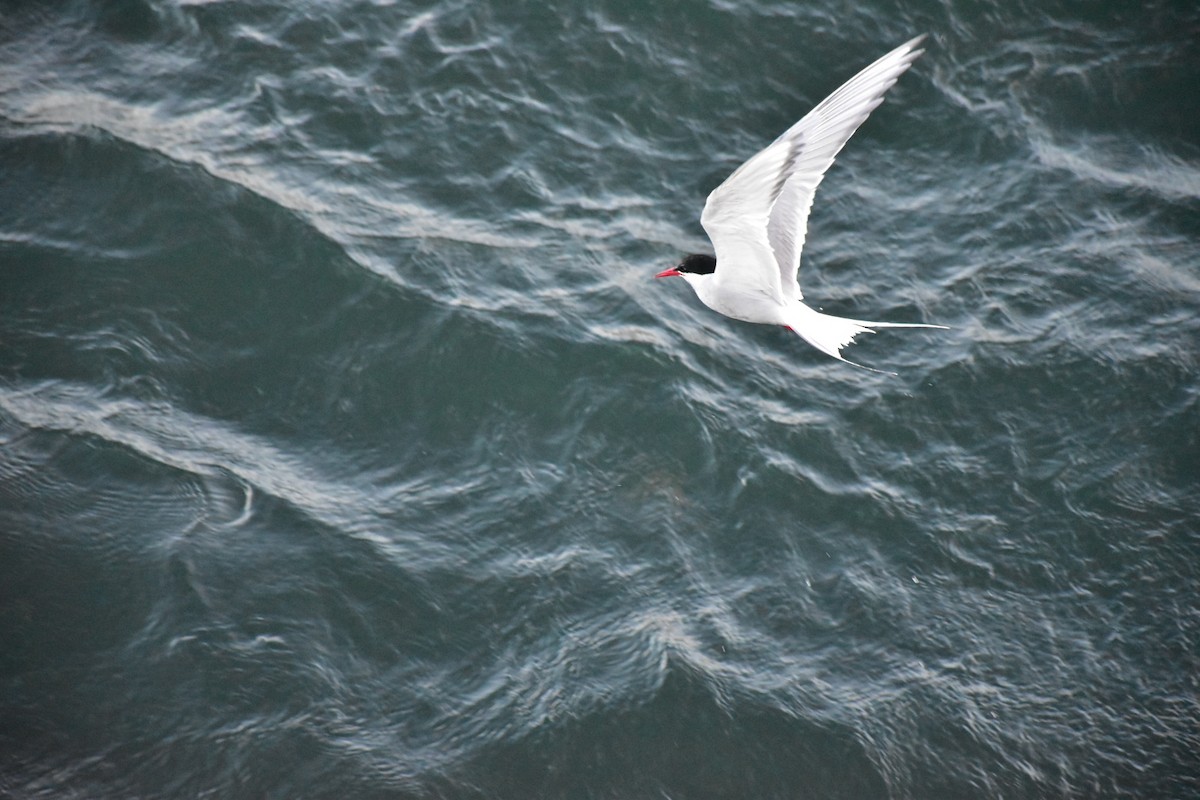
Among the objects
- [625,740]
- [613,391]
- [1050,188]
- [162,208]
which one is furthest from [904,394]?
[162,208]

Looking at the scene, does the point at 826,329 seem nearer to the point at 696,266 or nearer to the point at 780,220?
the point at 780,220

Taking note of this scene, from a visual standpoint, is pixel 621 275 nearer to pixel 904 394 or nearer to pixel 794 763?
pixel 904 394

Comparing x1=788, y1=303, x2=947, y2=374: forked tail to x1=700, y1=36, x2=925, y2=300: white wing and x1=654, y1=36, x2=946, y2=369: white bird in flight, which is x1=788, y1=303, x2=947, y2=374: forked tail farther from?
x1=700, y1=36, x2=925, y2=300: white wing

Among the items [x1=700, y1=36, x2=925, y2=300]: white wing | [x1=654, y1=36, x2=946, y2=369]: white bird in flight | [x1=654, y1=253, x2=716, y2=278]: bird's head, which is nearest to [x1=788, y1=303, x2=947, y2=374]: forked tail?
[x1=654, y1=36, x2=946, y2=369]: white bird in flight

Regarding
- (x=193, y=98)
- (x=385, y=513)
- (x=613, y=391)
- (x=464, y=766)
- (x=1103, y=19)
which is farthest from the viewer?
(x=1103, y=19)

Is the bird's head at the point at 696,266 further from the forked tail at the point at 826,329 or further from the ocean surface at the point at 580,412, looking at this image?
the forked tail at the point at 826,329

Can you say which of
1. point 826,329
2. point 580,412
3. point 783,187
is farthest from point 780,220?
point 580,412

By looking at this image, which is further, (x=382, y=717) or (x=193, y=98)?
(x=193, y=98)
